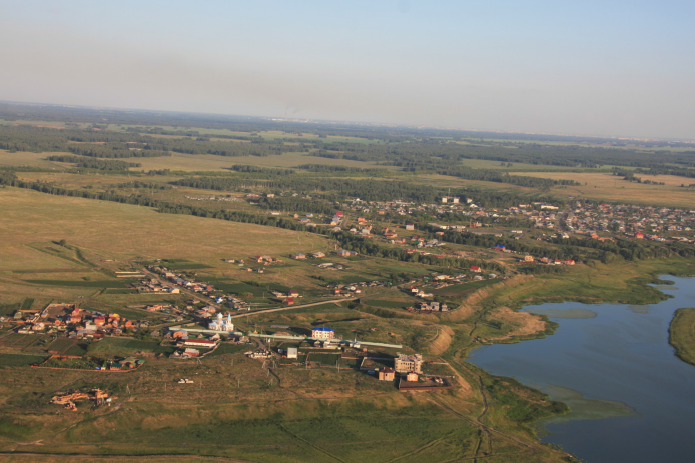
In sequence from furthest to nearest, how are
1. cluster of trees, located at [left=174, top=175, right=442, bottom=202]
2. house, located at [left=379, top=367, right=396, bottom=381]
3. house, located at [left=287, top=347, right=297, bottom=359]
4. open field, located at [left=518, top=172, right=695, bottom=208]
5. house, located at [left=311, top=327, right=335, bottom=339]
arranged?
open field, located at [left=518, top=172, right=695, bottom=208] < cluster of trees, located at [left=174, top=175, right=442, bottom=202] < house, located at [left=311, top=327, right=335, bottom=339] < house, located at [left=287, top=347, right=297, bottom=359] < house, located at [left=379, top=367, right=396, bottom=381]

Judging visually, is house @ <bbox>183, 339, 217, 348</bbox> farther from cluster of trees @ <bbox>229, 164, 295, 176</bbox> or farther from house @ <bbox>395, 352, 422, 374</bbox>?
cluster of trees @ <bbox>229, 164, 295, 176</bbox>

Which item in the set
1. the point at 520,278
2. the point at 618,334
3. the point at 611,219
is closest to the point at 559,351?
the point at 618,334

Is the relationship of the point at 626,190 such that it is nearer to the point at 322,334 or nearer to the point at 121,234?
the point at 121,234

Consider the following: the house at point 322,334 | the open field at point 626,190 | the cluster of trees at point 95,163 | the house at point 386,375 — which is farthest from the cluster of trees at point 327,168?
the house at point 386,375

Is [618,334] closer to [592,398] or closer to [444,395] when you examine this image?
[592,398]

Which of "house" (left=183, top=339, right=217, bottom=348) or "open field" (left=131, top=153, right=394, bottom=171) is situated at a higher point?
"open field" (left=131, top=153, right=394, bottom=171)

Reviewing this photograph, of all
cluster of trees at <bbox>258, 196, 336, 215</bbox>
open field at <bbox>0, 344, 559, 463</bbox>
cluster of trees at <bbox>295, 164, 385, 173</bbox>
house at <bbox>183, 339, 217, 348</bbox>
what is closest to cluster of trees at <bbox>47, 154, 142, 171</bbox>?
cluster of trees at <bbox>295, 164, 385, 173</bbox>

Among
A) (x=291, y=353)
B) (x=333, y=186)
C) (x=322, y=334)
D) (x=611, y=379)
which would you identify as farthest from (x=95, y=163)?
(x=611, y=379)
